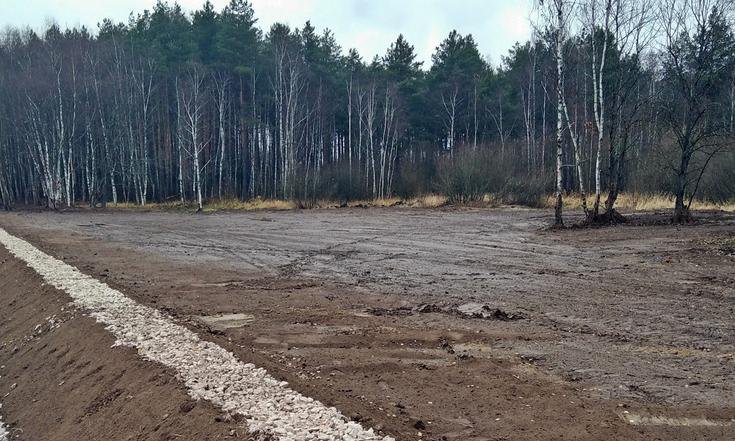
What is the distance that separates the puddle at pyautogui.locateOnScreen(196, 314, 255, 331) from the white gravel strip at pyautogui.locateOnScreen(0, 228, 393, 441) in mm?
492

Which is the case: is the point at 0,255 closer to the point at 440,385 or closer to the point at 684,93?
the point at 440,385

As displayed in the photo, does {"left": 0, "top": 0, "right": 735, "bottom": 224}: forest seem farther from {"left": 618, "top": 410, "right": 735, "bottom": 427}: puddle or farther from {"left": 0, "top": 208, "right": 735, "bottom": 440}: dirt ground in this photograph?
{"left": 618, "top": 410, "right": 735, "bottom": 427}: puddle

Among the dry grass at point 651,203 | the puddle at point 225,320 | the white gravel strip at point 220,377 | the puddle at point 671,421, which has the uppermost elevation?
the dry grass at point 651,203

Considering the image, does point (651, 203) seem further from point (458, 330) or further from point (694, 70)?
point (458, 330)

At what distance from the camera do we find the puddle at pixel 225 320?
7055 millimetres

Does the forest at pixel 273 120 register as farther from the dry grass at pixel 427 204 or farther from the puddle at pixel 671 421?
the puddle at pixel 671 421

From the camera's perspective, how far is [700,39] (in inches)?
649

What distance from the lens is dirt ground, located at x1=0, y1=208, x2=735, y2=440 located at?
434cm

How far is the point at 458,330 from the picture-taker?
669cm

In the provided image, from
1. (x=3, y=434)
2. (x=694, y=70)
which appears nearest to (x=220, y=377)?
(x=3, y=434)

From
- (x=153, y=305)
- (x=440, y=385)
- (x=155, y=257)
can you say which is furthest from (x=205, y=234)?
(x=440, y=385)

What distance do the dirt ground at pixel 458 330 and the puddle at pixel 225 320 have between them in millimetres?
167

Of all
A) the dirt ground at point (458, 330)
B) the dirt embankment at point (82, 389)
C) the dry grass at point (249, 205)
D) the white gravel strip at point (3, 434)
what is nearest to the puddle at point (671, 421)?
the dirt ground at point (458, 330)

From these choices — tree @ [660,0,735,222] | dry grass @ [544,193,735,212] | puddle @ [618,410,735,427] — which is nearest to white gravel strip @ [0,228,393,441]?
puddle @ [618,410,735,427]
